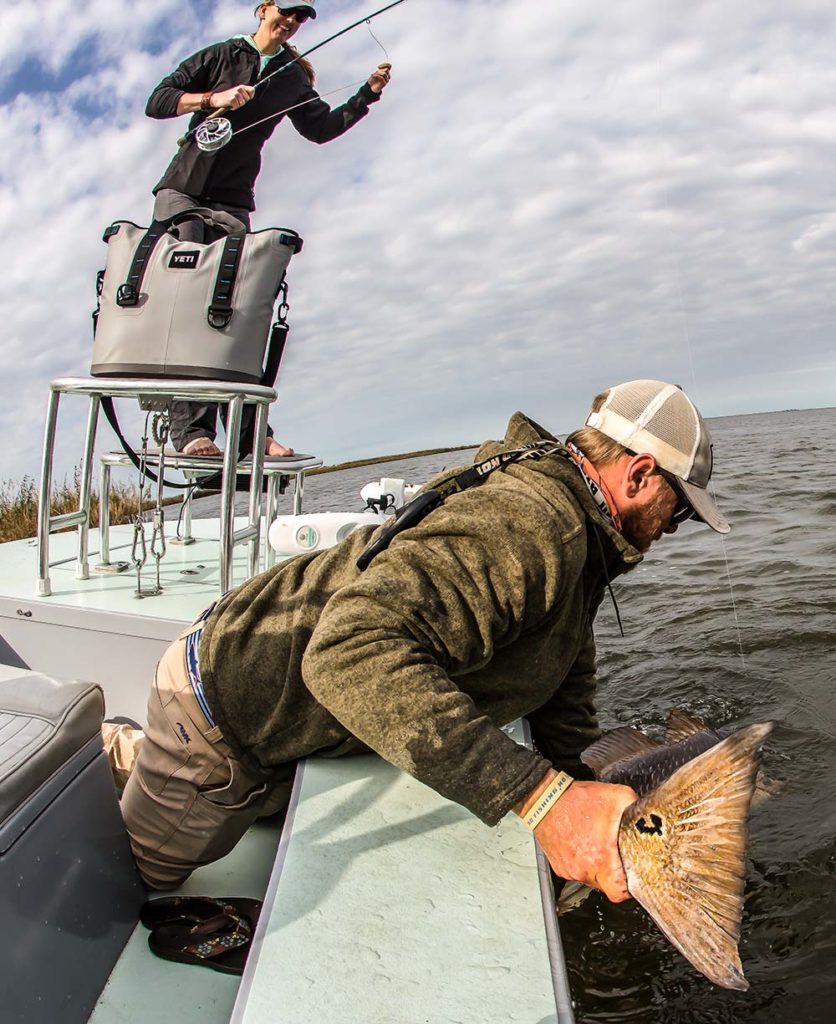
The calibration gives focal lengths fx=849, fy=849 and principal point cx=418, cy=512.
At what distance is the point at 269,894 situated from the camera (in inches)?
68.2

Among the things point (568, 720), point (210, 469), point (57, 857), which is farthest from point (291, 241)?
point (57, 857)

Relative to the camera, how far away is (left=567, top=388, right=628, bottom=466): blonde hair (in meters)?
2.28

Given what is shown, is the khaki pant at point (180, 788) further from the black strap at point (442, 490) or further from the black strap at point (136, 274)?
the black strap at point (136, 274)

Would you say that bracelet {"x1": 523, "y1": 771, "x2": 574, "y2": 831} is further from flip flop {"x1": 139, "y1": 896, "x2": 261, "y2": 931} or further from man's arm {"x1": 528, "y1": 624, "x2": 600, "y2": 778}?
man's arm {"x1": 528, "y1": 624, "x2": 600, "y2": 778}

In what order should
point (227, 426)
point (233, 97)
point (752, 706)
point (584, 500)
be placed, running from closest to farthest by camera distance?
point (584, 500)
point (227, 426)
point (233, 97)
point (752, 706)

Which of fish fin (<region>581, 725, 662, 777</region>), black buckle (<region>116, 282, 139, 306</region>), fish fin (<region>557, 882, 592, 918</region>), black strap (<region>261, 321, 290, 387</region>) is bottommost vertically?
fish fin (<region>557, 882, 592, 918</region>)

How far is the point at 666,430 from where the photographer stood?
2236 millimetres

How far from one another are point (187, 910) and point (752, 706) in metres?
3.73

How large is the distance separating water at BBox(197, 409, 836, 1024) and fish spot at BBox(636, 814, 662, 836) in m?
1.34

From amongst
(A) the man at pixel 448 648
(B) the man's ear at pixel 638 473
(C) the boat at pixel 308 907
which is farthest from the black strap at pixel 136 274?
(B) the man's ear at pixel 638 473

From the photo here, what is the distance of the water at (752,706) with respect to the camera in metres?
2.69

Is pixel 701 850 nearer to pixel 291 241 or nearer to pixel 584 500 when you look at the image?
pixel 584 500

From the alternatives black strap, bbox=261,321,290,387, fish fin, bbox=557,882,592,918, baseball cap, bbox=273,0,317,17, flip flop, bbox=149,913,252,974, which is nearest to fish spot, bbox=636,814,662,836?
flip flop, bbox=149,913,252,974

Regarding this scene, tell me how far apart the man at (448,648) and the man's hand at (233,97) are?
3005 mm
